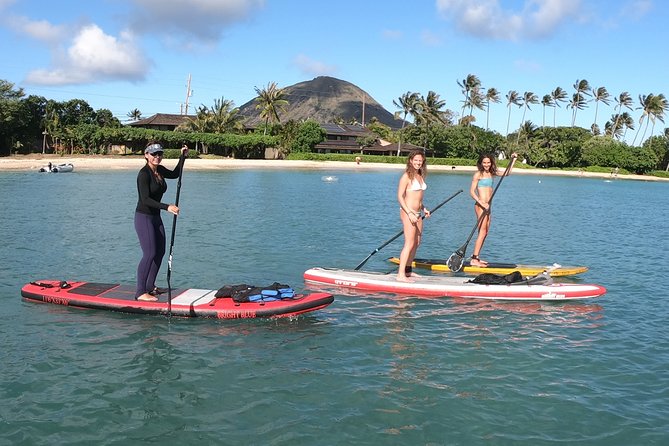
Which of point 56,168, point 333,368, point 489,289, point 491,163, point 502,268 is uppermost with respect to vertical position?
point 491,163

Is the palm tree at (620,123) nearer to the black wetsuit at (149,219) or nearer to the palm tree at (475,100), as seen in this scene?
the palm tree at (475,100)

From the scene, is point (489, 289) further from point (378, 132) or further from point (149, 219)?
point (378, 132)

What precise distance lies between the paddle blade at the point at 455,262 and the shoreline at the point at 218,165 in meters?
53.0

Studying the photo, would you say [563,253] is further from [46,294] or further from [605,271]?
[46,294]

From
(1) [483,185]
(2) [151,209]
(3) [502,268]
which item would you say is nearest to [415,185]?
(1) [483,185]

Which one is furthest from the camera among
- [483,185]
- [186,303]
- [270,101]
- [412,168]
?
[270,101]

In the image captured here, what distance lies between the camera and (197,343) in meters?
7.98

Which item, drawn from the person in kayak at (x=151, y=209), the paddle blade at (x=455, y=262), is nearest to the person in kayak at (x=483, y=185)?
the paddle blade at (x=455, y=262)

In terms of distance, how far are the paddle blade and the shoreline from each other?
174 feet

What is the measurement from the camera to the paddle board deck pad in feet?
28.3

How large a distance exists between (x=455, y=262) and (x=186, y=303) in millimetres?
6157

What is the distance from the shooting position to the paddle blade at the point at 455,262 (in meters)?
12.2

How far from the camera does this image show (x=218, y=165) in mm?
69625

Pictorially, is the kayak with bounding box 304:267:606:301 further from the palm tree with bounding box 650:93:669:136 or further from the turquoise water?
the palm tree with bounding box 650:93:669:136
